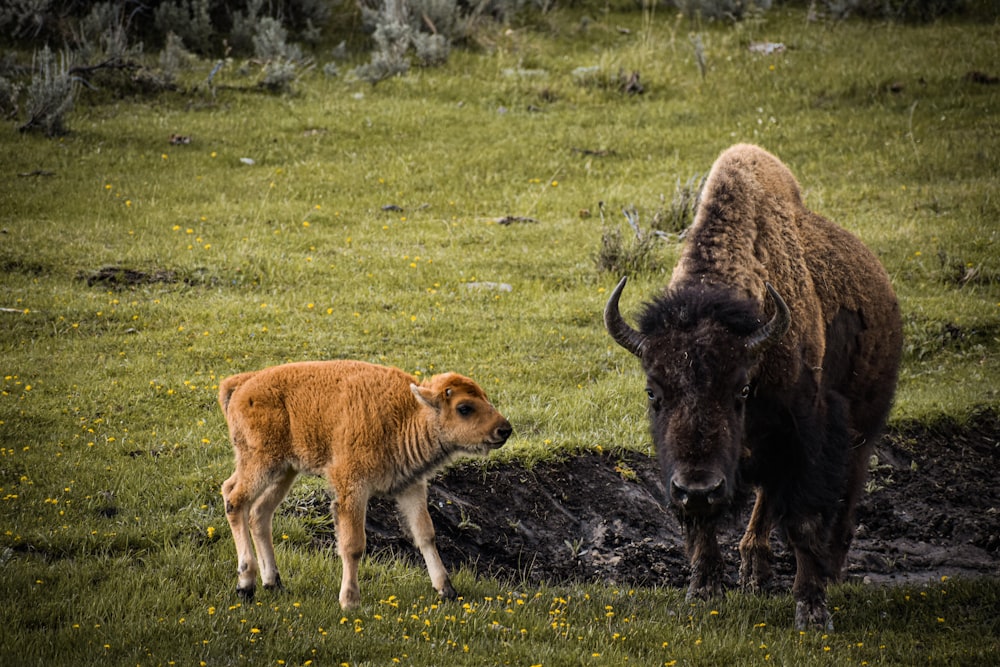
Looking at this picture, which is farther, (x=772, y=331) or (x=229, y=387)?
(x=229, y=387)

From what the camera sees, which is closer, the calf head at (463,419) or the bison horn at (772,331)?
the calf head at (463,419)

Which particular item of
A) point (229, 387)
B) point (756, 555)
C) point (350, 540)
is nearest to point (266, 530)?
point (350, 540)

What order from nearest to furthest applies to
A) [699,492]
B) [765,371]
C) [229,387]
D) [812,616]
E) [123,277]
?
1. [699,492]
2. [229,387]
3. [812,616]
4. [765,371]
5. [123,277]

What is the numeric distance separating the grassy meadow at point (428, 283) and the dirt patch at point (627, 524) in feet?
1.63

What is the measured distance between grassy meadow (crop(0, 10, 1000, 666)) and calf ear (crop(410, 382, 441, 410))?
115 cm

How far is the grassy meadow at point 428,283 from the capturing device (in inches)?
240

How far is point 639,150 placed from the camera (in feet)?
58.9

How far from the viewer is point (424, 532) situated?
6520 millimetres

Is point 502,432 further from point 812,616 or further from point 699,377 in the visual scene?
point 812,616

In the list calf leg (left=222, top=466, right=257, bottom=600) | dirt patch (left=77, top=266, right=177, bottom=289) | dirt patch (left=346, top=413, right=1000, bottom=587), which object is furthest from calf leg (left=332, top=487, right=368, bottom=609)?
dirt patch (left=77, top=266, right=177, bottom=289)

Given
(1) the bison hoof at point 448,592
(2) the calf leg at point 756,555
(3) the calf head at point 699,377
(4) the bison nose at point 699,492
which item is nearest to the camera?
(4) the bison nose at point 699,492

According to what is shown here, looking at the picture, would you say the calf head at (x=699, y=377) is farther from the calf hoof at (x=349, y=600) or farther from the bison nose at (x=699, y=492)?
the calf hoof at (x=349, y=600)

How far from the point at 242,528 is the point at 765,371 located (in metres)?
3.39

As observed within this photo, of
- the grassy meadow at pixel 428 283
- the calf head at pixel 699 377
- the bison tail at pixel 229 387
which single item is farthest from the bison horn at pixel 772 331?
the bison tail at pixel 229 387
